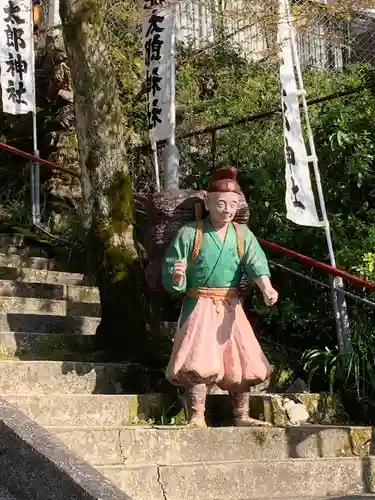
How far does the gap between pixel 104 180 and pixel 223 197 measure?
4.76 feet

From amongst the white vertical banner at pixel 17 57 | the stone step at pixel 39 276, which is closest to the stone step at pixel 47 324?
the stone step at pixel 39 276

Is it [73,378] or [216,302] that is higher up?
[216,302]

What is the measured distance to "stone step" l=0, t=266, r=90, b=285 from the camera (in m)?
8.34

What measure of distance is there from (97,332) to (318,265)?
6.39 ft

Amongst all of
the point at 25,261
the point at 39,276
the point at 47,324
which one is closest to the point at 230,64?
the point at 25,261

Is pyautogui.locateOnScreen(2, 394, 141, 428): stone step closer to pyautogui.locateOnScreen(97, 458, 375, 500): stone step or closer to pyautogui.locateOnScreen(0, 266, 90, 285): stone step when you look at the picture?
pyautogui.locateOnScreen(97, 458, 375, 500): stone step

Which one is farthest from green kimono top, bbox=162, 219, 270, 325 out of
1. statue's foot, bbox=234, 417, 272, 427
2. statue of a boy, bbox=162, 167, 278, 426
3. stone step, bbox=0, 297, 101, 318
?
stone step, bbox=0, 297, 101, 318

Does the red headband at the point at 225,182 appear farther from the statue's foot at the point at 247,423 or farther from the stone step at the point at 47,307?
the stone step at the point at 47,307

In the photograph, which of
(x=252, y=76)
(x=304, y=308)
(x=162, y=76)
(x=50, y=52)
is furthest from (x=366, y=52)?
(x=304, y=308)

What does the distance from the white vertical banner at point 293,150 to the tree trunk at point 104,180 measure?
1411 millimetres

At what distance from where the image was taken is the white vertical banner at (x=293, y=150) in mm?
6492

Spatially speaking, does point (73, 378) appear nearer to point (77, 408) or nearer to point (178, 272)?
point (77, 408)

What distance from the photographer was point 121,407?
5.38m

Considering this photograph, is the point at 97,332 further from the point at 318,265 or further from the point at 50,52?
the point at 50,52
